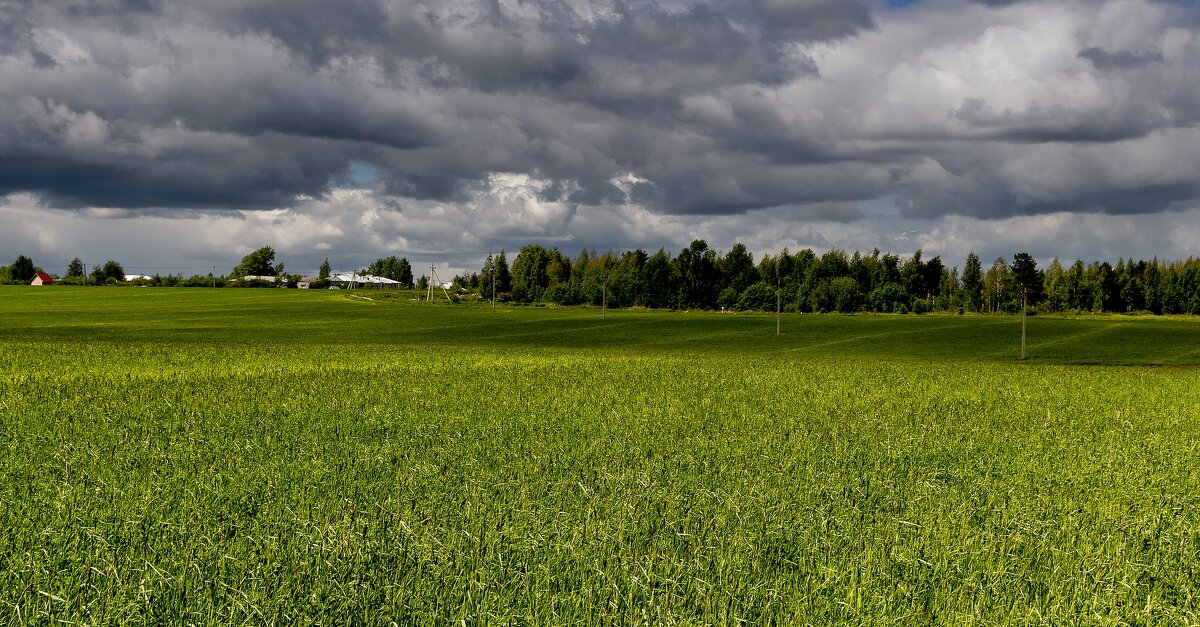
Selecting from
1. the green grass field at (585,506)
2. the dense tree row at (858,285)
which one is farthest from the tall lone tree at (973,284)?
the green grass field at (585,506)

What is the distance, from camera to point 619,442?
13883 mm

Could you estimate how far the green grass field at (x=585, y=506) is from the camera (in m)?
6.46

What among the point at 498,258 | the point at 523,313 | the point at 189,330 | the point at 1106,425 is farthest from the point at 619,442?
the point at 498,258

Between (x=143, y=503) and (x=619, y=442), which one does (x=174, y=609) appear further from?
(x=619, y=442)

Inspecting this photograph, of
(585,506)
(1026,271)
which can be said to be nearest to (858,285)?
(1026,271)

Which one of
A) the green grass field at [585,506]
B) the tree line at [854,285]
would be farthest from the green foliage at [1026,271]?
the green grass field at [585,506]

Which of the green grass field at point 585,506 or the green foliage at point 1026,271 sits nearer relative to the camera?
the green grass field at point 585,506

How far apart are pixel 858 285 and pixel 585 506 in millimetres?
159004

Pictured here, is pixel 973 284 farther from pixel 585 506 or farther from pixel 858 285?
pixel 585 506

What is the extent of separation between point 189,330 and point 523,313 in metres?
46.4

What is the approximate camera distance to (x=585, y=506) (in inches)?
364

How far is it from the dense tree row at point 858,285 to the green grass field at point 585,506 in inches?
5294

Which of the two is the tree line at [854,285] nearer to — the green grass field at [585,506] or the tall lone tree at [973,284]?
the tall lone tree at [973,284]

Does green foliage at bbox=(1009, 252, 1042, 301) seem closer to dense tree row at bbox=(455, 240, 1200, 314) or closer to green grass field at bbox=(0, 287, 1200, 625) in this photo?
dense tree row at bbox=(455, 240, 1200, 314)
